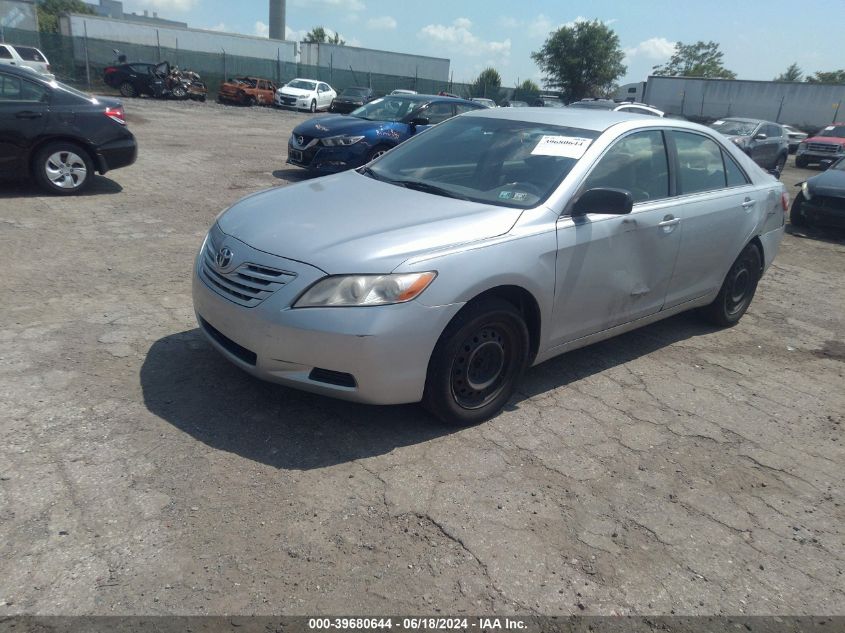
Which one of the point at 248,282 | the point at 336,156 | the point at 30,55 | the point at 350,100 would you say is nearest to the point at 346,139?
the point at 336,156

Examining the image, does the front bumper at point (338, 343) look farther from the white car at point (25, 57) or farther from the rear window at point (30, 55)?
the rear window at point (30, 55)

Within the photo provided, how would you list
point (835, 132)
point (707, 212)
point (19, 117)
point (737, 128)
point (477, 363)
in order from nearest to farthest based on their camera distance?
point (477, 363), point (707, 212), point (19, 117), point (737, 128), point (835, 132)

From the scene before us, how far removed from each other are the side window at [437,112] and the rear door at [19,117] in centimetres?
570

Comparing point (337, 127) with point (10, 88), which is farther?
point (337, 127)

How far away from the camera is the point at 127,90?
29688 millimetres

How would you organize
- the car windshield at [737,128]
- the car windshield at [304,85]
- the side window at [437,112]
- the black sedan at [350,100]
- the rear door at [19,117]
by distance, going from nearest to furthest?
1. the rear door at [19,117]
2. the side window at [437,112]
3. the car windshield at [737,128]
4. the black sedan at [350,100]
5. the car windshield at [304,85]

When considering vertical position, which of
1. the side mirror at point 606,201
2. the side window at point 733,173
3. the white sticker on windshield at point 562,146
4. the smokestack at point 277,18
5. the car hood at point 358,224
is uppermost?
the smokestack at point 277,18

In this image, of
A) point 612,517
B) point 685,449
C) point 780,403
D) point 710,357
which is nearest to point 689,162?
point 710,357

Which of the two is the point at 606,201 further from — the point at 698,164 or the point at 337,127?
the point at 337,127

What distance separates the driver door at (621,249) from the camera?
12.6 feet

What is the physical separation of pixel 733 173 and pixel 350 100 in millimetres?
28746

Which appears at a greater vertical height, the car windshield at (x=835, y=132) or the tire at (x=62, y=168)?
the car windshield at (x=835, y=132)

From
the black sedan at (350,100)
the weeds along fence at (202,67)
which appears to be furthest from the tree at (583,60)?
the black sedan at (350,100)

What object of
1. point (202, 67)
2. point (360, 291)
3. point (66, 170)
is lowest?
point (66, 170)
